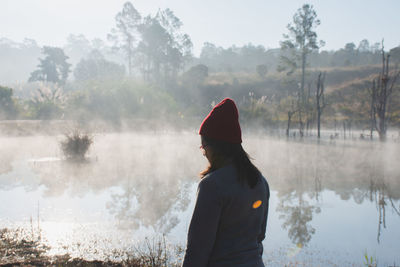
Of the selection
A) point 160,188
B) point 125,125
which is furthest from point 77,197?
point 125,125

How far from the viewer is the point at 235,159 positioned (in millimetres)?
1729

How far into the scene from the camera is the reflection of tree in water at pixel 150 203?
614 cm

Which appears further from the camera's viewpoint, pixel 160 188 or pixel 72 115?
pixel 72 115

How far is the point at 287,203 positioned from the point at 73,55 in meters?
201

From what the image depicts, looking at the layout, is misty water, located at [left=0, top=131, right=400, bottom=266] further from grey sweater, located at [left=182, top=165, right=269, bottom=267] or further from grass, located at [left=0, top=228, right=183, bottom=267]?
grey sweater, located at [left=182, top=165, right=269, bottom=267]

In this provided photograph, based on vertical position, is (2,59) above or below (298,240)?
above

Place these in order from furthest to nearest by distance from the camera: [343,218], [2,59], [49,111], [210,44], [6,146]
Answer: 1. [2,59]
2. [210,44]
3. [49,111]
4. [6,146]
5. [343,218]

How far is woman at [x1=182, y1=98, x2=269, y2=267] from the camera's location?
1.59m

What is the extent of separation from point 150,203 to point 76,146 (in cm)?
686

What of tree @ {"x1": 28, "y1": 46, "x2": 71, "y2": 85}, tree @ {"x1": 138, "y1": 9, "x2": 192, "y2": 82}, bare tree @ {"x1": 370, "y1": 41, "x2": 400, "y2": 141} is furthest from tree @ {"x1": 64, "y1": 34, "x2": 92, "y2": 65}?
bare tree @ {"x1": 370, "y1": 41, "x2": 400, "y2": 141}

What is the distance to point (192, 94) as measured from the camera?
47656mm

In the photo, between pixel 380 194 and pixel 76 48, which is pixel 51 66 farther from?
pixel 76 48

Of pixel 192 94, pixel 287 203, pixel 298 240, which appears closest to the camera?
pixel 298 240

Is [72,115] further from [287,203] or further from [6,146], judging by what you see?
[287,203]
